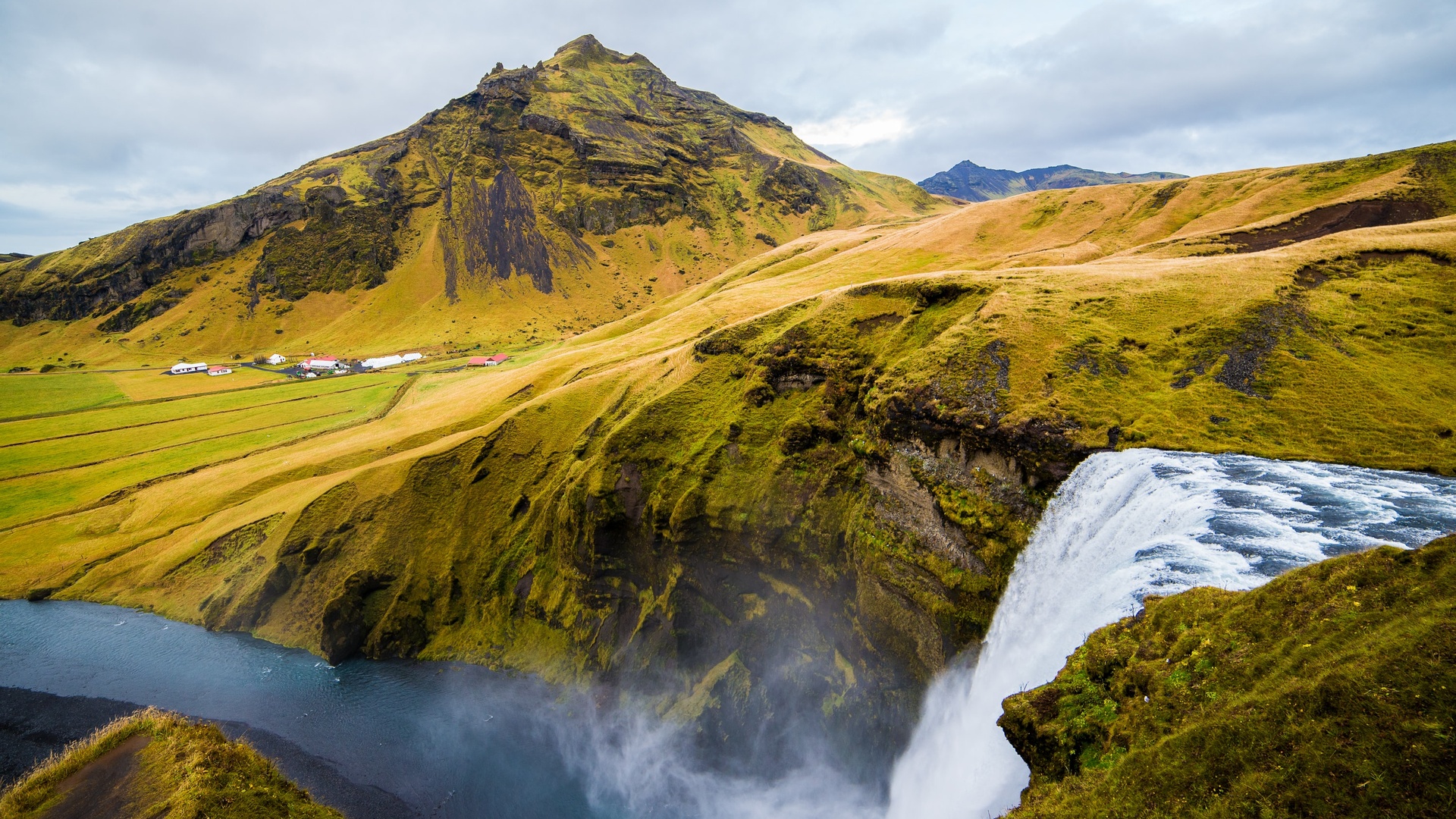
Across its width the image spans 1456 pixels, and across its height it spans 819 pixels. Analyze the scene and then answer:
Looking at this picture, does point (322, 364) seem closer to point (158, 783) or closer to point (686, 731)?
point (686, 731)

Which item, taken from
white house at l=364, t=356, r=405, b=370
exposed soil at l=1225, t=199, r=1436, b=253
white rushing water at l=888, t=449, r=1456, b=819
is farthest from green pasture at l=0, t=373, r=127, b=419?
exposed soil at l=1225, t=199, r=1436, b=253

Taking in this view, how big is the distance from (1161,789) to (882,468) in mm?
25437

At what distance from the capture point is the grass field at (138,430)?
77125 millimetres

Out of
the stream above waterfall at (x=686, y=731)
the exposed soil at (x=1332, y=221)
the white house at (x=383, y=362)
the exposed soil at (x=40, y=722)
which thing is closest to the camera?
the stream above waterfall at (x=686, y=731)

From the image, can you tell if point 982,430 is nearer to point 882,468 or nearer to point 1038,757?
point 882,468

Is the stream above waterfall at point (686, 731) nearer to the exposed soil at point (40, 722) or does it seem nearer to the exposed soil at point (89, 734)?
the exposed soil at point (89, 734)

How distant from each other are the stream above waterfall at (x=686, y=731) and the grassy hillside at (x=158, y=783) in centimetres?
1976

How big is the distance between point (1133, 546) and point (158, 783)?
38.4 meters

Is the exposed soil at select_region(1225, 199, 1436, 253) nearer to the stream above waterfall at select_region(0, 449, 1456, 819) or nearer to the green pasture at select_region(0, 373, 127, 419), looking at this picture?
the stream above waterfall at select_region(0, 449, 1456, 819)

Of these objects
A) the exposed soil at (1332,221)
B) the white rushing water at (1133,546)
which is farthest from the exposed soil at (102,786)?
the exposed soil at (1332,221)

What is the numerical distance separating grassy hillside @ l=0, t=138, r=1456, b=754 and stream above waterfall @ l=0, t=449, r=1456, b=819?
2254 millimetres

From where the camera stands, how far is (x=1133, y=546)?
19734 mm

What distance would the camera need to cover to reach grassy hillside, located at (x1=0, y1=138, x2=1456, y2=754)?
2727 cm

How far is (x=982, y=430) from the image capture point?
29.8 metres
